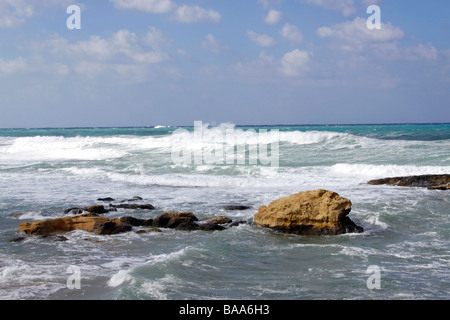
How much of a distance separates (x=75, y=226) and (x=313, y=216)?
4969 millimetres

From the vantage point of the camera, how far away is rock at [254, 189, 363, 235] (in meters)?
9.48

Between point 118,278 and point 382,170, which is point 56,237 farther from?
point 382,170

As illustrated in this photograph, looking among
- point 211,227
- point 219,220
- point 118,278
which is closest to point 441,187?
point 219,220

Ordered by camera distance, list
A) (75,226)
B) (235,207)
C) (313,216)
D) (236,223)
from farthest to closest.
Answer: (235,207)
(236,223)
(75,226)
(313,216)

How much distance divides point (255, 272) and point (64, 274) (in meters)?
2.80

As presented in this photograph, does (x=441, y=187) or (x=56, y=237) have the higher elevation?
(x=441, y=187)

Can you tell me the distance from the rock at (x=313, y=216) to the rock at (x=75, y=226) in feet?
10.2

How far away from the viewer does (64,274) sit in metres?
7.04

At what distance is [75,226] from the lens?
1017 centimetres

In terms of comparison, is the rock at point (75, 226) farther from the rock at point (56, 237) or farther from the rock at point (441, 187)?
the rock at point (441, 187)

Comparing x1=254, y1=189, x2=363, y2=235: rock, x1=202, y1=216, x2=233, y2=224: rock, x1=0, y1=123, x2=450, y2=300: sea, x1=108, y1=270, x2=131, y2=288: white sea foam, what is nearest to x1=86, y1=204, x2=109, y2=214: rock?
x1=0, y1=123, x2=450, y2=300: sea

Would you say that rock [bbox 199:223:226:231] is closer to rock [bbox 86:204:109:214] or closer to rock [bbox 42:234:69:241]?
rock [bbox 42:234:69:241]
